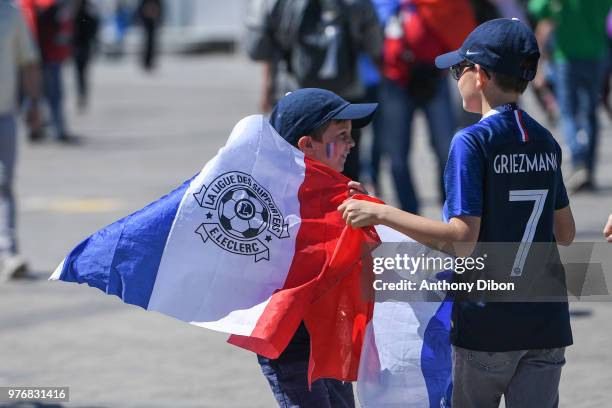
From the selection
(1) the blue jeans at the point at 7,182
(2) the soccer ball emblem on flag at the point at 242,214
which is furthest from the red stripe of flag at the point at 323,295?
(1) the blue jeans at the point at 7,182

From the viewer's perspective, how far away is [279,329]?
12.5ft

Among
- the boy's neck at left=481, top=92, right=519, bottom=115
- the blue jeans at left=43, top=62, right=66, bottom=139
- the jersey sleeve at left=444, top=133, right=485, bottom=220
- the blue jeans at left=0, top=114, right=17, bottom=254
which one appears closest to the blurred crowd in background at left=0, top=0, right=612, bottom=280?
the blue jeans at left=0, top=114, right=17, bottom=254

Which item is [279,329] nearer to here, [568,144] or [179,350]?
[179,350]

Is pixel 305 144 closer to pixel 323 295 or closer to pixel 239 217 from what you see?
pixel 239 217

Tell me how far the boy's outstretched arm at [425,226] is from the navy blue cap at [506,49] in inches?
17.8

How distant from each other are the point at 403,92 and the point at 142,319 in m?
2.50

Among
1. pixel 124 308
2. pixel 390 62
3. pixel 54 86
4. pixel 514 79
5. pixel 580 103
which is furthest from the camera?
pixel 54 86

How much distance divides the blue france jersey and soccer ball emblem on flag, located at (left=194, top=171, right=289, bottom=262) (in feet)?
1.86

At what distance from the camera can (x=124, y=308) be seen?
757 centimetres

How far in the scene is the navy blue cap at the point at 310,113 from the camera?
4078mm

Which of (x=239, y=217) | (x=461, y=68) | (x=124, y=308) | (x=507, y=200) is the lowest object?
(x=124, y=308)

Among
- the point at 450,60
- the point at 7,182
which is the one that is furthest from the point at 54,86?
the point at 450,60

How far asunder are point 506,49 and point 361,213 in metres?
0.62

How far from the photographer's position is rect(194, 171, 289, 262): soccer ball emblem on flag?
3900mm
